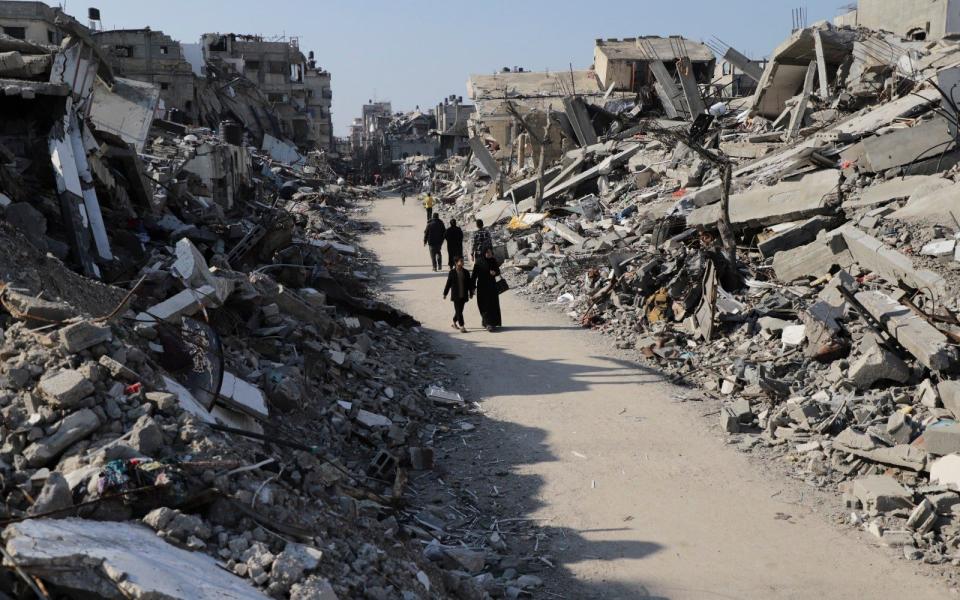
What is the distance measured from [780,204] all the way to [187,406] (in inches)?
381

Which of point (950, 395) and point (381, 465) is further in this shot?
point (950, 395)

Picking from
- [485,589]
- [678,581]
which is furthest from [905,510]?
[485,589]

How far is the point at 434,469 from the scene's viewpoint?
721 centimetres

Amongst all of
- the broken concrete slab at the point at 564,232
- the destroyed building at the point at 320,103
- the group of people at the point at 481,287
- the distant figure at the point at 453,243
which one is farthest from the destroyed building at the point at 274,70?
the group of people at the point at 481,287

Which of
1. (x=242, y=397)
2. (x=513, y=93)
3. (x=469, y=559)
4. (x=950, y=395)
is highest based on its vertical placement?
(x=513, y=93)

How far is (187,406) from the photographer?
532 cm

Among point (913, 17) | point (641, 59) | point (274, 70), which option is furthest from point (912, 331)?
point (274, 70)

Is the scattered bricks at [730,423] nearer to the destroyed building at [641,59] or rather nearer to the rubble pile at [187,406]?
the rubble pile at [187,406]

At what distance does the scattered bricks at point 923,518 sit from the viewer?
18.9 feet

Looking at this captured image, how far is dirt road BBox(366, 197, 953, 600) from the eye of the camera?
536 cm

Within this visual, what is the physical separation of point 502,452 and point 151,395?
11.3 feet

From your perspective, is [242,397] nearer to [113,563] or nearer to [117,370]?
[117,370]

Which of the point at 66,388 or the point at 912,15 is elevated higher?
the point at 912,15

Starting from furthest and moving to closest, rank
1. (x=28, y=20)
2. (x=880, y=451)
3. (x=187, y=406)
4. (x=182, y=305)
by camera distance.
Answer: (x=28, y=20) < (x=182, y=305) < (x=880, y=451) < (x=187, y=406)
